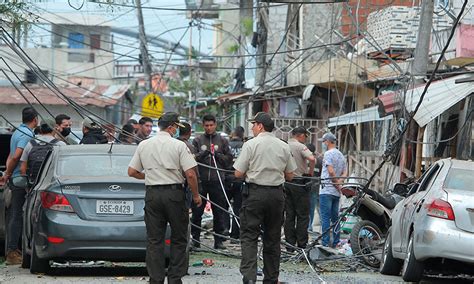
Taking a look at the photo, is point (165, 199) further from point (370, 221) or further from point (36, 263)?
point (370, 221)

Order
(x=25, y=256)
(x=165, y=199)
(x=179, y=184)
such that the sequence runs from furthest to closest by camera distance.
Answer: (x=25, y=256) → (x=179, y=184) → (x=165, y=199)

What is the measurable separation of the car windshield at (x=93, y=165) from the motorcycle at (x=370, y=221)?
12.8 ft

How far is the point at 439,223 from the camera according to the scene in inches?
456

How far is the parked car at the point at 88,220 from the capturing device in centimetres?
1172

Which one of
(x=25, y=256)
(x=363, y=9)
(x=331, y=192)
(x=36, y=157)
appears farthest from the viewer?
(x=363, y=9)

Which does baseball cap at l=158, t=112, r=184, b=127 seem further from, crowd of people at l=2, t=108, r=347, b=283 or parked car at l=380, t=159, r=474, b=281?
parked car at l=380, t=159, r=474, b=281

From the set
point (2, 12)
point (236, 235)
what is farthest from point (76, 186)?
point (236, 235)

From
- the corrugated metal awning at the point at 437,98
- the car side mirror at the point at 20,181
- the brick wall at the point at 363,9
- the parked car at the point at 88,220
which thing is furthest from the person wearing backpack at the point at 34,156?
the brick wall at the point at 363,9

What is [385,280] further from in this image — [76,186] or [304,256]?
[76,186]

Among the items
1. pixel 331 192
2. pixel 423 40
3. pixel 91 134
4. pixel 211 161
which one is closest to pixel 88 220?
pixel 211 161

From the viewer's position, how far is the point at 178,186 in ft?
35.4

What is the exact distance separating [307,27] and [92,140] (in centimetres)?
1831

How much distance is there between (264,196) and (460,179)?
7.76ft

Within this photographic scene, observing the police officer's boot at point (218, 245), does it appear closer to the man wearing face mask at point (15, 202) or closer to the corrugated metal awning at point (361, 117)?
the man wearing face mask at point (15, 202)
